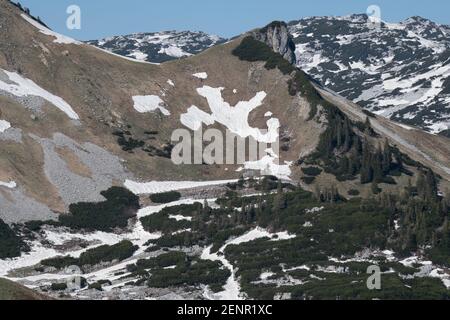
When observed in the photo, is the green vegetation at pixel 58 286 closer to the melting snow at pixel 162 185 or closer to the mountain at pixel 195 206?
the mountain at pixel 195 206

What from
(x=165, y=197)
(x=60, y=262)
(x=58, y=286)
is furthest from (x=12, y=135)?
(x=58, y=286)

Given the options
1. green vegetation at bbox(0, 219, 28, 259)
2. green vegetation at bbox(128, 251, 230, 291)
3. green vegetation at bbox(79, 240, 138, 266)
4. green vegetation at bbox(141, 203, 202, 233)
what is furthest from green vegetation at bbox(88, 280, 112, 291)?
green vegetation at bbox(141, 203, 202, 233)

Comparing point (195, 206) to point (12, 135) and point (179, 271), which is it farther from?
point (12, 135)

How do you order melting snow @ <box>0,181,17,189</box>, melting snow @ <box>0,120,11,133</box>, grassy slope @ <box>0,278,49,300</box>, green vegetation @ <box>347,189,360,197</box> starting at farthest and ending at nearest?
1. melting snow @ <box>0,120,11,133</box>
2. green vegetation @ <box>347,189,360,197</box>
3. melting snow @ <box>0,181,17,189</box>
4. grassy slope @ <box>0,278,49,300</box>

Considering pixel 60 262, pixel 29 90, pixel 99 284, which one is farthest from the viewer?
pixel 29 90

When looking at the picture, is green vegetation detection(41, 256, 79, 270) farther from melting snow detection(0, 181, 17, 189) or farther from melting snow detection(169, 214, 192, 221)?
melting snow detection(169, 214, 192, 221)
